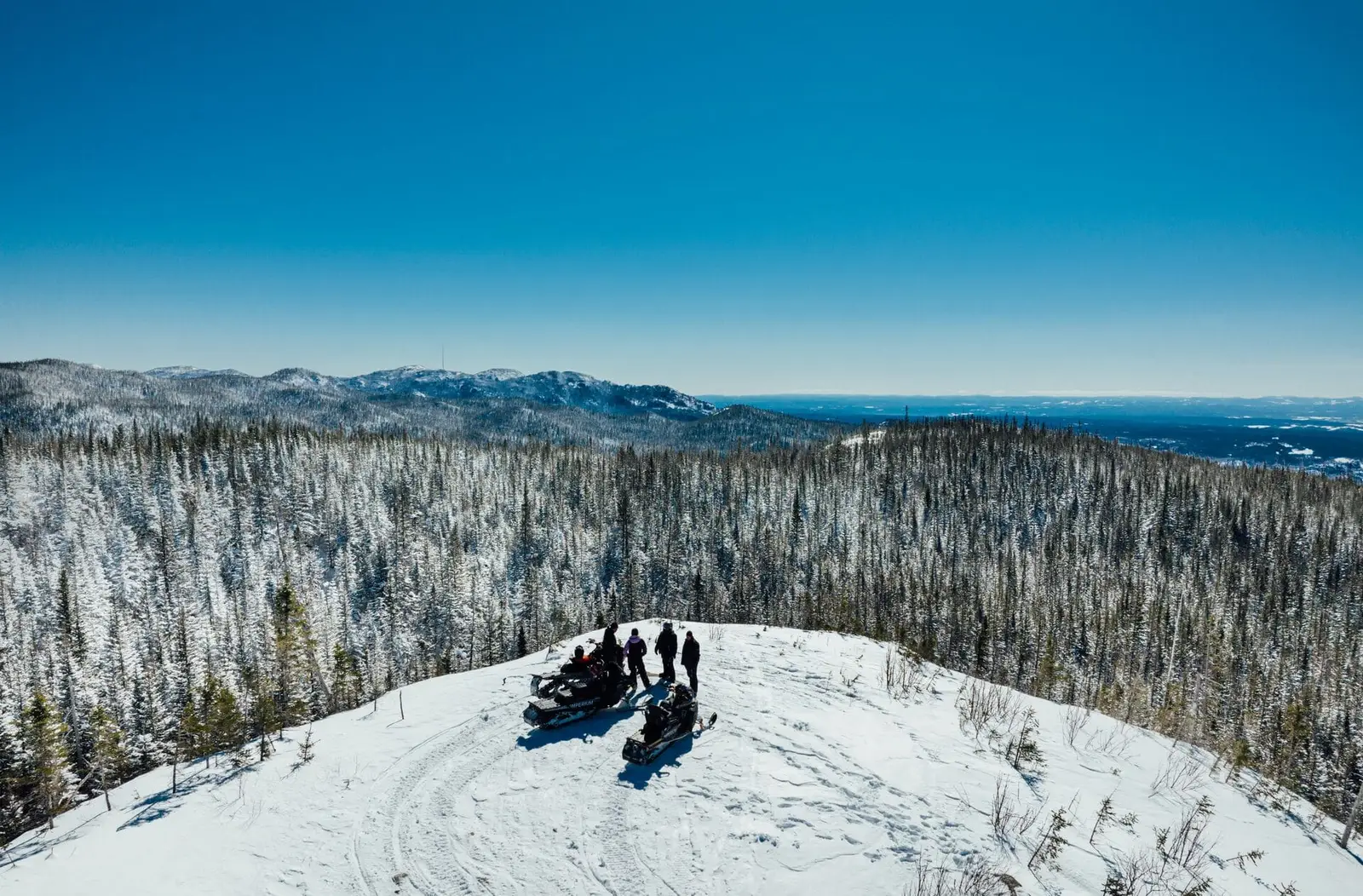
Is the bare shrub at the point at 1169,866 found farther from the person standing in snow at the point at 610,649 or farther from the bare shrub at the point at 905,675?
the person standing in snow at the point at 610,649

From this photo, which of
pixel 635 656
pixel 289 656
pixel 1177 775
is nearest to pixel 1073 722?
pixel 1177 775

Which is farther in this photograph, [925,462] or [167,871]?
[925,462]

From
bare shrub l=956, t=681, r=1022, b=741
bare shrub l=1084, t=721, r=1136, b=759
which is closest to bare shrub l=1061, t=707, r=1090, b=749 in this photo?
bare shrub l=1084, t=721, r=1136, b=759

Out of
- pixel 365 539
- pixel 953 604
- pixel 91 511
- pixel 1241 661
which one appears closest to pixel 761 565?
pixel 953 604

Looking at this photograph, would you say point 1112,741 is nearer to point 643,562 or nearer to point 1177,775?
point 1177,775

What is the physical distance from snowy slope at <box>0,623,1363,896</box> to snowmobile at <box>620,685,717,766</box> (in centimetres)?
31

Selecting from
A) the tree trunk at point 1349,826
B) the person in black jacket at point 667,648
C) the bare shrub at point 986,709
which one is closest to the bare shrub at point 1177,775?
the tree trunk at point 1349,826

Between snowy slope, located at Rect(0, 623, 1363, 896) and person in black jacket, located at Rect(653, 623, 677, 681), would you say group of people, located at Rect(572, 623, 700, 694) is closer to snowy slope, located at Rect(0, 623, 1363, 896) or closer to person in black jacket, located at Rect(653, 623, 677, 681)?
person in black jacket, located at Rect(653, 623, 677, 681)

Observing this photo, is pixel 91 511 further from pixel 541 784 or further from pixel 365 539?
pixel 541 784

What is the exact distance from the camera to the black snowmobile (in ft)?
48.8

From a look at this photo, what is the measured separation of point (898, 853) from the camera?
9.87 m

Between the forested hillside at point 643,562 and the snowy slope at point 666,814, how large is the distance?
111 feet

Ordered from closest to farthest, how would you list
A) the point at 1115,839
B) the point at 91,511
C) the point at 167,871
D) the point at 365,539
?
the point at 167,871 < the point at 1115,839 < the point at 91,511 < the point at 365,539

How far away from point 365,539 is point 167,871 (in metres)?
149
